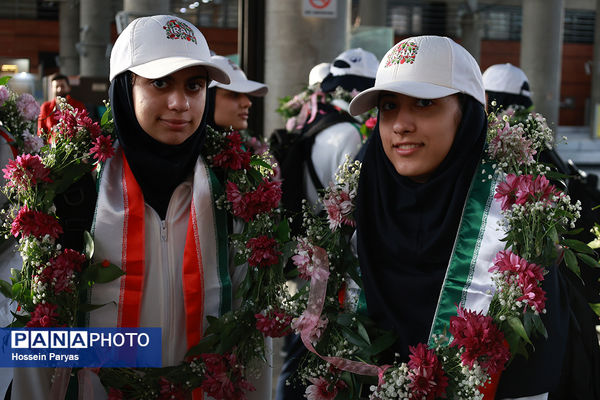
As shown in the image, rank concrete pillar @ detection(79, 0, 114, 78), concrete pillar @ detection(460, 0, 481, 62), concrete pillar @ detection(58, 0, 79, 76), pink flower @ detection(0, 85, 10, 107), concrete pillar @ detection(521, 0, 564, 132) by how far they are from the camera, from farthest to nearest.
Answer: concrete pillar @ detection(460, 0, 481, 62)
concrete pillar @ detection(521, 0, 564, 132)
concrete pillar @ detection(58, 0, 79, 76)
concrete pillar @ detection(79, 0, 114, 78)
pink flower @ detection(0, 85, 10, 107)

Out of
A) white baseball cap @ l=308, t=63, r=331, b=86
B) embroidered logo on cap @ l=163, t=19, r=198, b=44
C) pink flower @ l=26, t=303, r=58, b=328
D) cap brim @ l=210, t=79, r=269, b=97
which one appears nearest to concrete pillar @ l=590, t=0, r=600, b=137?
white baseball cap @ l=308, t=63, r=331, b=86

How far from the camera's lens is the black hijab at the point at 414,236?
2404 millimetres

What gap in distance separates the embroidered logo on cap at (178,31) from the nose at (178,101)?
19 cm

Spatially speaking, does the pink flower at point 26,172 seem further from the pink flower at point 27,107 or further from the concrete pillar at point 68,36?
the concrete pillar at point 68,36

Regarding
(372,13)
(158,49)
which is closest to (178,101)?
(158,49)

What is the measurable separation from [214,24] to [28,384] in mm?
5610

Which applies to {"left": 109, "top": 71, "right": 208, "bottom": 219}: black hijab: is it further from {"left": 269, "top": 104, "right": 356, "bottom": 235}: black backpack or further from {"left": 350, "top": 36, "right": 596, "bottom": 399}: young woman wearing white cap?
{"left": 269, "top": 104, "right": 356, "bottom": 235}: black backpack

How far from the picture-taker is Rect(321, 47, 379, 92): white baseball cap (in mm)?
5781

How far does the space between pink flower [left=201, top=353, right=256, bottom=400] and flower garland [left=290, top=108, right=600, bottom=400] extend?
224mm

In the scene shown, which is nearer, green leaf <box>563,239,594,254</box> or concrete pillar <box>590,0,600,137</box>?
green leaf <box>563,239,594,254</box>

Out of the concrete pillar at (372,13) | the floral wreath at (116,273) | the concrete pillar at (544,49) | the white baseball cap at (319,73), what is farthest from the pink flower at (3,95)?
the concrete pillar at (372,13)

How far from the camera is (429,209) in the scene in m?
2.43

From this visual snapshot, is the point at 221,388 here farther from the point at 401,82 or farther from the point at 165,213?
the point at 401,82

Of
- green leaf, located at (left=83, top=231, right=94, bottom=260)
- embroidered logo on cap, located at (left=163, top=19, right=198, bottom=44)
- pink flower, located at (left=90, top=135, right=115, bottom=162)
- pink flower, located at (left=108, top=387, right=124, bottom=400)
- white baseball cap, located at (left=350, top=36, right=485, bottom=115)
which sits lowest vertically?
pink flower, located at (left=108, top=387, right=124, bottom=400)
